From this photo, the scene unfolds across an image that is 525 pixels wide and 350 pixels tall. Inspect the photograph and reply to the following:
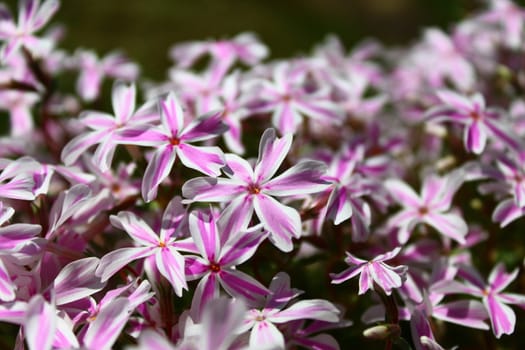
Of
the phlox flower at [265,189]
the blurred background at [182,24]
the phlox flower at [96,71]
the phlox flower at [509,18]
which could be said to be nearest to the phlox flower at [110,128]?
the phlox flower at [265,189]

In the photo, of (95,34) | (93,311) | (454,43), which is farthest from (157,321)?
(95,34)

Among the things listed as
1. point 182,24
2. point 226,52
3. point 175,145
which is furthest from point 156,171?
point 182,24

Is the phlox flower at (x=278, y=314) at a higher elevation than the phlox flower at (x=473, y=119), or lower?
lower

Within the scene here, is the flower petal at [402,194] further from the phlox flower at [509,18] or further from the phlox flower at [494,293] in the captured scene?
the phlox flower at [509,18]

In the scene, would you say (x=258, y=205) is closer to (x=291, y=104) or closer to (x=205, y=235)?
(x=205, y=235)

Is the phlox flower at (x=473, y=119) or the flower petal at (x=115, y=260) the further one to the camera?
the phlox flower at (x=473, y=119)

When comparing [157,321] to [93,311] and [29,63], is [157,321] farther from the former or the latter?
[29,63]
